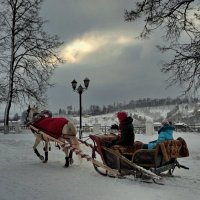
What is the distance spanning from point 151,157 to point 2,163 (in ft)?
16.9

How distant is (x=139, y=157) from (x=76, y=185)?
2.20 m

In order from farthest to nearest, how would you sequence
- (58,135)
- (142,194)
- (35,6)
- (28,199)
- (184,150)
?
(35,6) < (58,135) < (184,150) < (142,194) < (28,199)

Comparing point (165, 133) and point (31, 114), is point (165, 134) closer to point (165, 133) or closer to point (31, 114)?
point (165, 133)

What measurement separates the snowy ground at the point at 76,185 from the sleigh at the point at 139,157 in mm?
373

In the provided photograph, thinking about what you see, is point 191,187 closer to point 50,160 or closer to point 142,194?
point 142,194

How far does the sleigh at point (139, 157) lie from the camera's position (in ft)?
40.3

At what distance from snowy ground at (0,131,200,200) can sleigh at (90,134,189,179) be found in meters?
0.37

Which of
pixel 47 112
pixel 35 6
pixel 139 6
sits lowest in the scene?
pixel 47 112

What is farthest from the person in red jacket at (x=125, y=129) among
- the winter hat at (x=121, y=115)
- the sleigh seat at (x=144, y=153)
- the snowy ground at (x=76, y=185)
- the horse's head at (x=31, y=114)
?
the horse's head at (x=31, y=114)

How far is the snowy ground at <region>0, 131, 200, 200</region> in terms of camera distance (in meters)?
9.84

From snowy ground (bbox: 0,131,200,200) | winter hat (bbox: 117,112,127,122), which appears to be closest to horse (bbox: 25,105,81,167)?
snowy ground (bbox: 0,131,200,200)

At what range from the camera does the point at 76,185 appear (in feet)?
36.4

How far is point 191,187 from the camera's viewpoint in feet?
37.9

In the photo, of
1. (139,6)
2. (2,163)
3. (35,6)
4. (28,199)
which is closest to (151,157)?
(28,199)
